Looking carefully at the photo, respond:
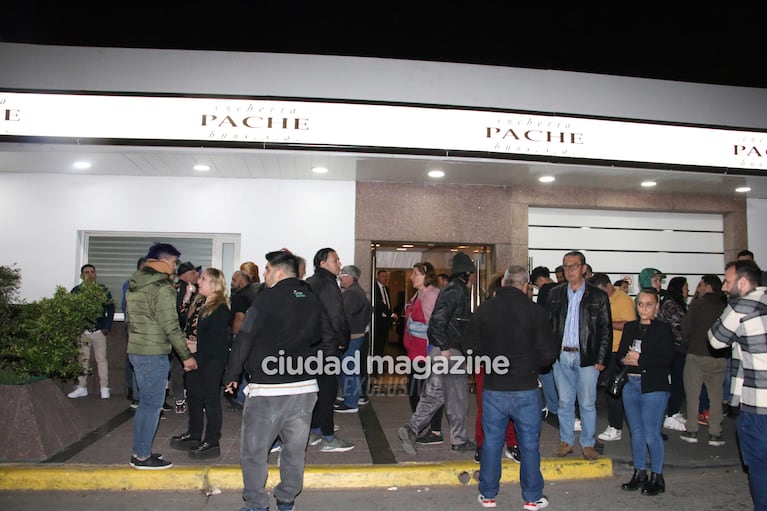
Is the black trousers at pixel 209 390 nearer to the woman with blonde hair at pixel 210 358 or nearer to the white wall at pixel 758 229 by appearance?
the woman with blonde hair at pixel 210 358

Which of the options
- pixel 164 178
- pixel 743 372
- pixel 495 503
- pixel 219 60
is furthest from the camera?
pixel 164 178

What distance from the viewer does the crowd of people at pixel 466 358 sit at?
14.1 feet

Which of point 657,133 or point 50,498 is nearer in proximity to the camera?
point 50,498

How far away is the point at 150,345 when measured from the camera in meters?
5.26

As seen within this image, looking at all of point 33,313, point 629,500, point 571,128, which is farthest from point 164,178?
point 629,500

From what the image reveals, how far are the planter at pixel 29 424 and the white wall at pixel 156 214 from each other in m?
3.73

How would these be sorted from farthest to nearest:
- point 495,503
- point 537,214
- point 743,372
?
point 537,214 → point 495,503 → point 743,372

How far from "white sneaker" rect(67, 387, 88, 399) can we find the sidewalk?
182 centimetres

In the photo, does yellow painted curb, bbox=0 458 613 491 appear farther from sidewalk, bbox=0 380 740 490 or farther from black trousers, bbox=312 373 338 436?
black trousers, bbox=312 373 338 436

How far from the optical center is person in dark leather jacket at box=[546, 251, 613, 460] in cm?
571

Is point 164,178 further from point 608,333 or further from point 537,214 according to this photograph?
point 608,333

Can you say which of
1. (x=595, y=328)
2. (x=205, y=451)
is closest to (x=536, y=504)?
(x=595, y=328)

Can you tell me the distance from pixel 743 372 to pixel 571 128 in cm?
443

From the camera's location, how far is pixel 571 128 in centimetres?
779
